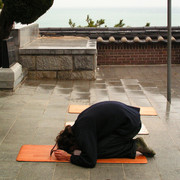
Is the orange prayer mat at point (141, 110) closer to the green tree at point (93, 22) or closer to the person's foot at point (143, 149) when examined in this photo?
the person's foot at point (143, 149)

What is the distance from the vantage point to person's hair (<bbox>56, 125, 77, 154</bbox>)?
3.93 m

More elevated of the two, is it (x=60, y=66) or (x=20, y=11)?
(x=20, y=11)

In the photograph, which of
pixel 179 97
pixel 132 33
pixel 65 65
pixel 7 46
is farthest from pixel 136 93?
pixel 132 33

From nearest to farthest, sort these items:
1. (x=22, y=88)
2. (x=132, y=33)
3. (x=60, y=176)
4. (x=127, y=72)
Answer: (x=60, y=176), (x=22, y=88), (x=127, y=72), (x=132, y=33)

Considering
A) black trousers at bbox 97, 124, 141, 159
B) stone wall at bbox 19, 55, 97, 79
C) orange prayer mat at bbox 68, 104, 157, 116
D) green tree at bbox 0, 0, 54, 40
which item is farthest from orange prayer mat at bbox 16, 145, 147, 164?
stone wall at bbox 19, 55, 97, 79

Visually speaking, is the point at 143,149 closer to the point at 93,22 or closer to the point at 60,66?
the point at 60,66

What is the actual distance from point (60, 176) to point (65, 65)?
511 centimetres

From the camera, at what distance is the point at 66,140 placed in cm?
395

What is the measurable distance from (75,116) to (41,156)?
66.1 inches

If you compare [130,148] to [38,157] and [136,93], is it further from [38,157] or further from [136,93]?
[136,93]

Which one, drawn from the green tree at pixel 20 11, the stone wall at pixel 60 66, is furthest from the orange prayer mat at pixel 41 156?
the stone wall at pixel 60 66

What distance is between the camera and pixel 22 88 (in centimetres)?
765

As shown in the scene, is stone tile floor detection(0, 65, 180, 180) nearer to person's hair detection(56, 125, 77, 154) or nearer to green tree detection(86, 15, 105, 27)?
person's hair detection(56, 125, 77, 154)

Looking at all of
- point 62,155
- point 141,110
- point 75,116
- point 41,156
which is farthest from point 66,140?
point 141,110
